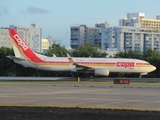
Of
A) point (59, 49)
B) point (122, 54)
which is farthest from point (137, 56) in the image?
point (59, 49)

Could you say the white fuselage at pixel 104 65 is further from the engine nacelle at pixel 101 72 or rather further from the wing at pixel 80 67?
the engine nacelle at pixel 101 72

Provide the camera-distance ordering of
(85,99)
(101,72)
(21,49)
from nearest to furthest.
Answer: (85,99)
(101,72)
(21,49)

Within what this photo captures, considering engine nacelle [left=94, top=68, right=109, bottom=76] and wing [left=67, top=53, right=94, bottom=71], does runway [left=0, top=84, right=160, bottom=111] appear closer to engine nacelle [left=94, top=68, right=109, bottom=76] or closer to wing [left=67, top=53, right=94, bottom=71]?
engine nacelle [left=94, top=68, right=109, bottom=76]

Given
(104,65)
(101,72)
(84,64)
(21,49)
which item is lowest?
(101,72)

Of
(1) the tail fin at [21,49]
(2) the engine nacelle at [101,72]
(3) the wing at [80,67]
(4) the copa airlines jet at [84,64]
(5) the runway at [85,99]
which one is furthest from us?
(1) the tail fin at [21,49]

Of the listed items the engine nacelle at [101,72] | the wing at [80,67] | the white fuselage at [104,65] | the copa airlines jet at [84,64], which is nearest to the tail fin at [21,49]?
the copa airlines jet at [84,64]

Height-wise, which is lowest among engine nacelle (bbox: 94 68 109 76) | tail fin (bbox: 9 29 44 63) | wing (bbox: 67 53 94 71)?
engine nacelle (bbox: 94 68 109 76)

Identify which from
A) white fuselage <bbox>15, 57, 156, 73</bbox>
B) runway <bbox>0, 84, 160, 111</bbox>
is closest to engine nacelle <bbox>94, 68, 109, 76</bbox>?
white fuselage <bbox>15, 57, 156, 73</bbox>

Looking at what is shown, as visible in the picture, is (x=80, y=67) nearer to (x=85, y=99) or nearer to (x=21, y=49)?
(x=21, y=49)

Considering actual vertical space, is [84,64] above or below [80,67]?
above

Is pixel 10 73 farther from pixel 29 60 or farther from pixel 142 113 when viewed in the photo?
pixel 142 113

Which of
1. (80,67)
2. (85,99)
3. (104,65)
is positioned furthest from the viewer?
(104,65)

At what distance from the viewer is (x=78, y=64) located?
67.2 meters

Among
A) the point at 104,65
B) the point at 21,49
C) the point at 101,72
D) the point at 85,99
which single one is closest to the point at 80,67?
the point at 101,72
